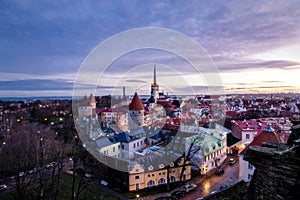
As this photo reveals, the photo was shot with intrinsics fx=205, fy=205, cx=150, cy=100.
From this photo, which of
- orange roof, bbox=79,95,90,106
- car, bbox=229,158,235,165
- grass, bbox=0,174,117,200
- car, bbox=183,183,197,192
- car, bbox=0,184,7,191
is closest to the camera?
grass, bbox=0,174,117,200

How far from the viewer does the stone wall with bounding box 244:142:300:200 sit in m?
2.73

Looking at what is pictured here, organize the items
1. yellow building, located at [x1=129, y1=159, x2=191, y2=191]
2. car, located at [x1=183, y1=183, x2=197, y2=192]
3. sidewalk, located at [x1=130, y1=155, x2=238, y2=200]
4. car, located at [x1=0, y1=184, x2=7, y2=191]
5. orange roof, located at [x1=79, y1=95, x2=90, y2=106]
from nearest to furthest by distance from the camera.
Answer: sidewalk, located at [x1=130, y1=155, x2=238, y2=200], car, located at [x1=183, y1=183, x2=197, y2=192], car, located at [x1=0, y1=184, x2=7, y2=191], yellow building, located at [x1=129, y1=159, x2=191, y2=191], orange roof, located at [x1=79, y1=95, x2=90, y2=106]

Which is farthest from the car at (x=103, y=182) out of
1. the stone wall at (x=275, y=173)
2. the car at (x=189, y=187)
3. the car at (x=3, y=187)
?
the stone wall at (x=275, y=173)

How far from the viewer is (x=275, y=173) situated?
294 centimetres

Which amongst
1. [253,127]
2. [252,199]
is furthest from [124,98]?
[252,199]

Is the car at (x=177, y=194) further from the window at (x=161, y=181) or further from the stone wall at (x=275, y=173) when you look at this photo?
the stone wall at (x=275, y=173)

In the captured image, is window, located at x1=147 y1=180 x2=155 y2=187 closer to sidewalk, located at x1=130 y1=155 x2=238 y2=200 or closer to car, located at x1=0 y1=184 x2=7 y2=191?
sidewalk, located at x1=130 y1=155 x2=238 y2=200

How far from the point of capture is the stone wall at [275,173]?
273 cm

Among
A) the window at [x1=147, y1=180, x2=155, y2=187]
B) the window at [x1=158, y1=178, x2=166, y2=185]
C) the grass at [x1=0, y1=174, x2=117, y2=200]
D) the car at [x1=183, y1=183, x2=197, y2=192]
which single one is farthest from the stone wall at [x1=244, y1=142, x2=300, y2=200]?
the window at [x1=158, y1=178, x2=166, y2=185]

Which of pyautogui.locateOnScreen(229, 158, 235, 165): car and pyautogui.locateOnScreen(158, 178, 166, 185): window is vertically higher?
pyautogui.locateOnScreen(229, 158, 235, 165): car

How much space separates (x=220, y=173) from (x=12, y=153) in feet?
46.1

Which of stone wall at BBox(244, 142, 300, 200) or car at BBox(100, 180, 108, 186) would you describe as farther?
car at BBox(100, 180, 108, 186)

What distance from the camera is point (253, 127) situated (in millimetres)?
20734

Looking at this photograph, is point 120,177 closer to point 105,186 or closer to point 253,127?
point 105,186
